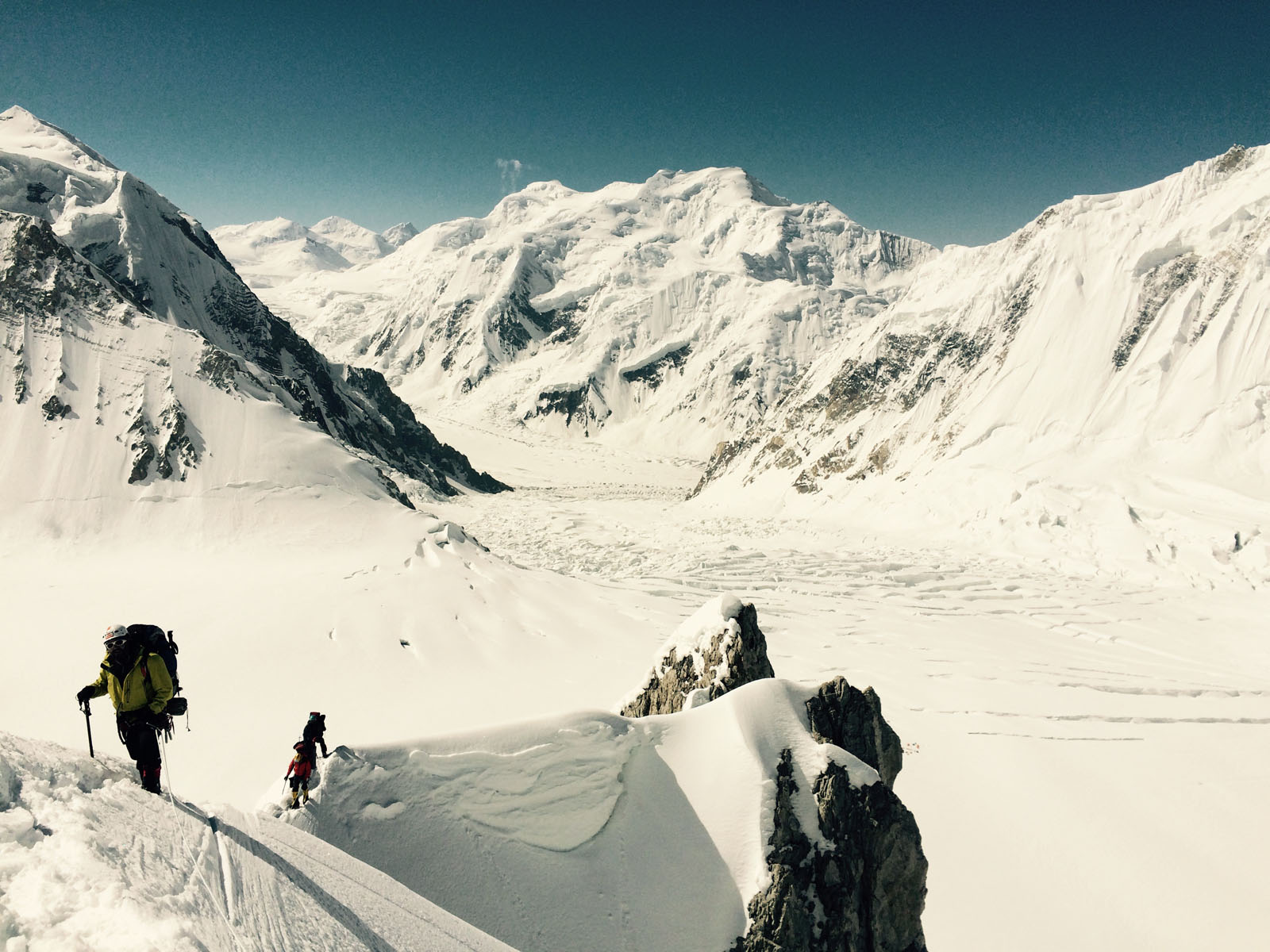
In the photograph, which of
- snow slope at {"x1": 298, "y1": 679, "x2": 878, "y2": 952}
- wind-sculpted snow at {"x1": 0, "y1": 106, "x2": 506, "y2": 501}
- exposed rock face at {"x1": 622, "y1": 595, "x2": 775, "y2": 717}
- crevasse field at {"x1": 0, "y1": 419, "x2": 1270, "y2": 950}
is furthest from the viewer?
wind-sculpted snow at {"x1": 0, "y1": 106, "x2": 506, "y2": 501}

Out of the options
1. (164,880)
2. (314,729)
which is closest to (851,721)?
(314,729)

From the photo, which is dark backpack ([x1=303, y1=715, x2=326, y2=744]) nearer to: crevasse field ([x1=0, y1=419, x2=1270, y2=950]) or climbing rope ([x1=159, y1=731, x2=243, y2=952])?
crevasse field ([x1=0, y1=419, x2=1270, y2=950])

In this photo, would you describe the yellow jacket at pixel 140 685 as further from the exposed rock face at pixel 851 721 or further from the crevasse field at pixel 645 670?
the exposed rock face at pixel 851 721

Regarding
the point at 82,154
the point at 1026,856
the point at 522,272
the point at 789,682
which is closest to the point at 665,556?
the point at 1026,856

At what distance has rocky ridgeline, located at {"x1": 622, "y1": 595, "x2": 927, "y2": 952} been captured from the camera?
813 cm

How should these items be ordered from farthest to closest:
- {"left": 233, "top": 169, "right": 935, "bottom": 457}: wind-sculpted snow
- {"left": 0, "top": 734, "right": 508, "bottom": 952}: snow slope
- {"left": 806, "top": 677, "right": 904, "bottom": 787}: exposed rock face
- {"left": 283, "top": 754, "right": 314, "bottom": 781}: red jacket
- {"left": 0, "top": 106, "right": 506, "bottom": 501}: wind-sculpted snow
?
1. {"left": 233, "top": 169, "right": 935, "bottom": 457}: wind-sculpted snow
2. {"left": 0, "top": 106, "right": 506, "bottom": 501}: wind-sculpted snow
3. {"left": 806, "top": 677, "right": 904, "bottom": 787}: exposed rock face
4. {"left": 283, "top": 754, "right": 314, "bottom": 781}: red jacket
5. {"left": 0, "top": 734, "right": 508, "bottom": 952}: snow slope

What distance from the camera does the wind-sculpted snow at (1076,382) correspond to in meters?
40.5

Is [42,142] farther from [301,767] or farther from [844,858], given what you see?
[844,858]

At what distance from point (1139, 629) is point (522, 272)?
6071 inches

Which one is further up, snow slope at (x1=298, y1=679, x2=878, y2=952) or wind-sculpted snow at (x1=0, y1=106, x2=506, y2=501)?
wind-sculpted snow at (x1=0, y1=106, x2=506, y2=501)

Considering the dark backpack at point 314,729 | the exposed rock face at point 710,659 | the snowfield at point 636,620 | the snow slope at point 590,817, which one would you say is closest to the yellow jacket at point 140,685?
the snowfield at point 636,620

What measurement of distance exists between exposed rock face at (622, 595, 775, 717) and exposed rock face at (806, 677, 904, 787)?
1.89 meters

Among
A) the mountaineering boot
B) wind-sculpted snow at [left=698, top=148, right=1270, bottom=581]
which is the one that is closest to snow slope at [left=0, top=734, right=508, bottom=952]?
the mountaineering boot

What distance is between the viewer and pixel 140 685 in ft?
18.6
